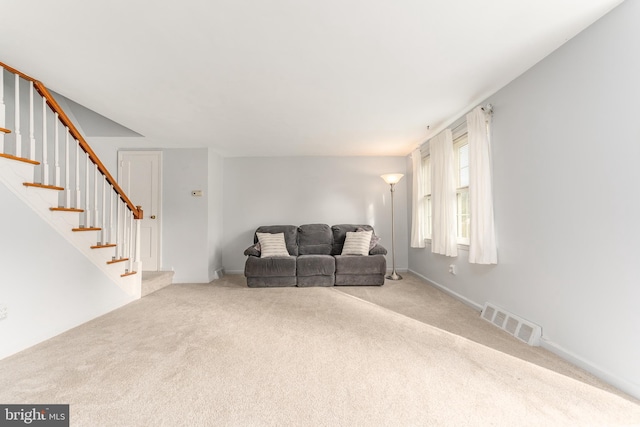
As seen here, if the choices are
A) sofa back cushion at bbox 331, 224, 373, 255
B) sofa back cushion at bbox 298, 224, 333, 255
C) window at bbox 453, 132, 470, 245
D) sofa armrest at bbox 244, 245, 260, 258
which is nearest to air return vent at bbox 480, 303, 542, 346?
window at bbox 453, 132, 470, 245

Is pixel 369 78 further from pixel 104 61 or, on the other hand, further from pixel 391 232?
pixel 391 232

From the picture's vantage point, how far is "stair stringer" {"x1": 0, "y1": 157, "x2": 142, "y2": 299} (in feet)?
7.64

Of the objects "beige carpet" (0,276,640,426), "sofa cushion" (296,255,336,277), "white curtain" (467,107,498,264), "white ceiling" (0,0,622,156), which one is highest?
"white ceiling" (0,0,622,156)

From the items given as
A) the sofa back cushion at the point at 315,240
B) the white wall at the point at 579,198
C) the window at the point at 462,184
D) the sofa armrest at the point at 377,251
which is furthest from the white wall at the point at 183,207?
the white wall at the point at 579,198

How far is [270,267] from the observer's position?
4.63 metres

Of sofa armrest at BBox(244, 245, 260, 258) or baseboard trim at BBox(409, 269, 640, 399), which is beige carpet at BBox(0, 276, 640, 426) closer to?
baseboard trim at BBox(409, 269, 640, 399)

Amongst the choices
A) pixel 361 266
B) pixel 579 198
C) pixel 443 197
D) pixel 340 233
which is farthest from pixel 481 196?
pixel 340 233

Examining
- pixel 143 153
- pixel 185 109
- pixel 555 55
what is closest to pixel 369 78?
pixel 555 55

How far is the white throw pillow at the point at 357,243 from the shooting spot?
16.4 ft

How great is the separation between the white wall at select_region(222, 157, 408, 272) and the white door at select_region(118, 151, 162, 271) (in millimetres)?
1184

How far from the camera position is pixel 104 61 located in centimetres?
237

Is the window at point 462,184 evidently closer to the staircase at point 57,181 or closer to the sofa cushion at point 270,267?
the sofa cushion at point 270,267

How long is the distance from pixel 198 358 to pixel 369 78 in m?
2.70

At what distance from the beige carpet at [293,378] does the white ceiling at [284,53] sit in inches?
90.1
